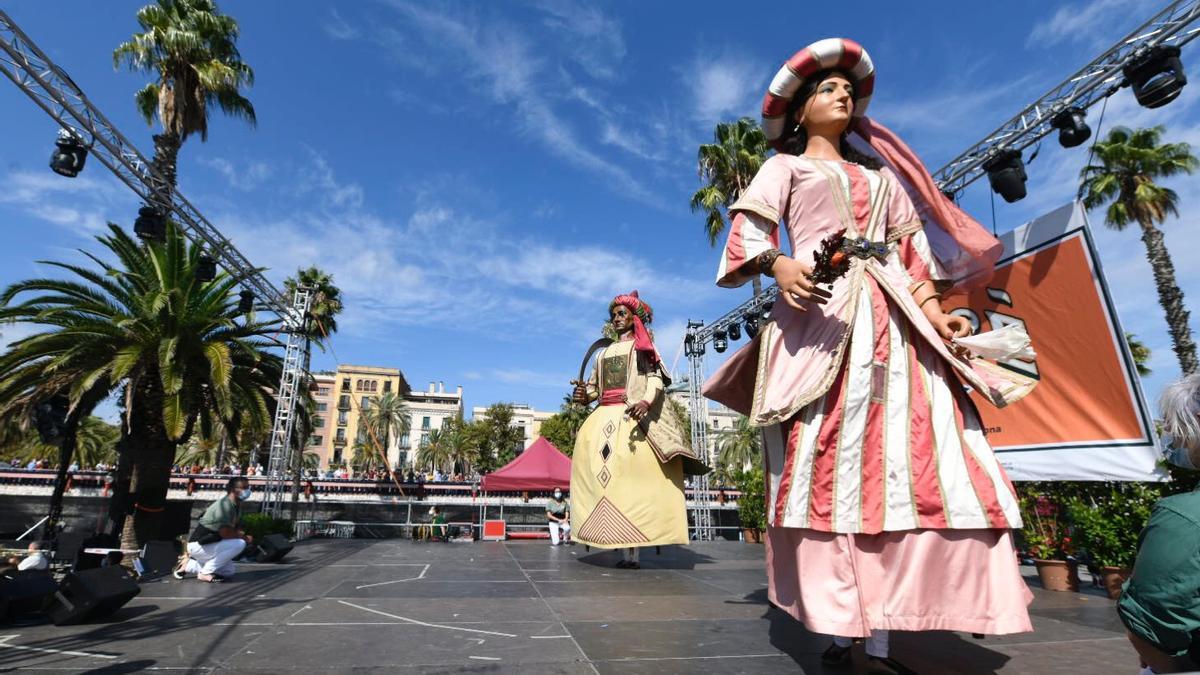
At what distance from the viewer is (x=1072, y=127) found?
23.0ft

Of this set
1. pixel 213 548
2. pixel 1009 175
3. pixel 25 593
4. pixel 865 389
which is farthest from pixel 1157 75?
pixel 213 548

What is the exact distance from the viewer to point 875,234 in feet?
9.68

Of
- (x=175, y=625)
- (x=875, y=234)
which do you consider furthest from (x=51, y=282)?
(x=875, y=234)

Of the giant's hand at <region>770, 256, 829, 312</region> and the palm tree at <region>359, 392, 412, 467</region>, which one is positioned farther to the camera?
the palm tree at <region>359, 392, 412, 467</region>

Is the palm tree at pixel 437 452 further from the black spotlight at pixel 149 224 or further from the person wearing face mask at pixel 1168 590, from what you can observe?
the person wearing face mask at pixel 1168 590

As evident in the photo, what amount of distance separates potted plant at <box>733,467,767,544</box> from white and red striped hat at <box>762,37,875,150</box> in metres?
9.89

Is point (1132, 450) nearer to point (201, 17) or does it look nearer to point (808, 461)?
point (808, 461)

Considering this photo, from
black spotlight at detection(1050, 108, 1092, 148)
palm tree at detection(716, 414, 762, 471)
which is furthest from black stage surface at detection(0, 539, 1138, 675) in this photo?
palm tree at detection(716, 414, 762, 471)

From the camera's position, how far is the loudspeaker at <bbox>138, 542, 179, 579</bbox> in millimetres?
6055

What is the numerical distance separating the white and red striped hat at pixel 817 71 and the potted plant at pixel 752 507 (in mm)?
9890

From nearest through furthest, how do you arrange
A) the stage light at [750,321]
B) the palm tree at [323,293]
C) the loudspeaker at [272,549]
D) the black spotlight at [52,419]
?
1. the black spotlight at [52,419]
2. the loudspeaker at [272,549]
3. the stage light at [750,321]
4. the palm tree at [323,293]

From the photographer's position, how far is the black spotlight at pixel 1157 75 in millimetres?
6082

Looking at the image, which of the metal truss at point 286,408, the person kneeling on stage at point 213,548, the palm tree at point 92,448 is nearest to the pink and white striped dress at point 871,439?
the person kneeling on stage at point 213,548

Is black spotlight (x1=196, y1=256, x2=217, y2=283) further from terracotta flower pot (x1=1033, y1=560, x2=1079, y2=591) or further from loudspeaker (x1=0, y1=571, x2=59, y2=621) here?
terracotta flower pot (x1=1033, y1=560, x2=1079, y2=591)
